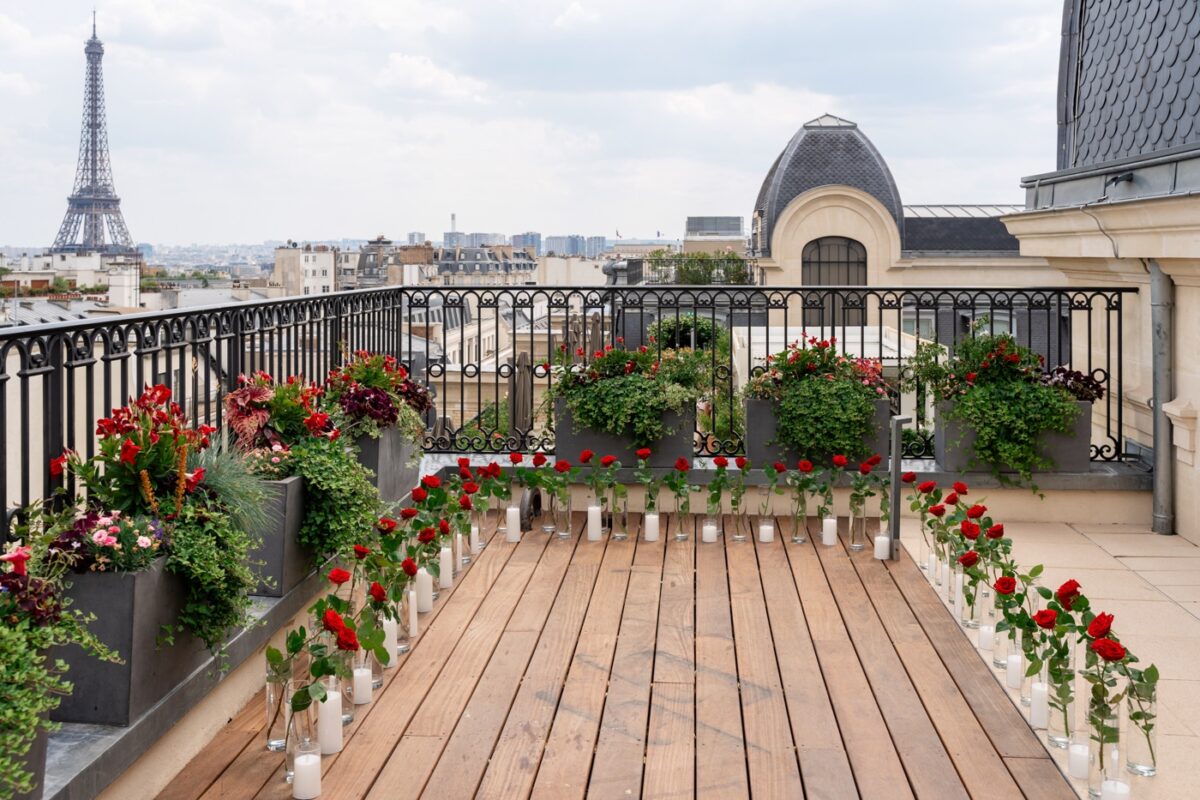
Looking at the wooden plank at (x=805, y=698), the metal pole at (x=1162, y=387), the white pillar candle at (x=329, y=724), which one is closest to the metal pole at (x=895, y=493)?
the wooden plank at (x=805, y=698)

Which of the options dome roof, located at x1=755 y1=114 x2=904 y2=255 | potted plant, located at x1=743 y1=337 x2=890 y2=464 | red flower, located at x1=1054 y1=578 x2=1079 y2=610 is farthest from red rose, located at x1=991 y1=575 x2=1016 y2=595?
dome roof, located at x1=755 y1=114 x2=904 y2=255

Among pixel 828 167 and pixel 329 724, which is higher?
pixel 828 167

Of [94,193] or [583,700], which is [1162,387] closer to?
[583,700]

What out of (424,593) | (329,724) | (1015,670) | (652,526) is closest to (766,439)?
(652,526)

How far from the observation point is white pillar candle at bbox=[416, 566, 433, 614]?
4762mm

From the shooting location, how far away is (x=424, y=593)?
15.7ft

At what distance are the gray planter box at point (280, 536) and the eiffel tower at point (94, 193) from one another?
296 feet

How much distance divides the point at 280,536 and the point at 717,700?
1709 millimetres

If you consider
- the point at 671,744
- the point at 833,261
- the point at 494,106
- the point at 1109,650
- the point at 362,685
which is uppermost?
the point at 494,106

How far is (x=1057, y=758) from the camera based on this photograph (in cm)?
331

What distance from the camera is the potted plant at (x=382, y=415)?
5.25m

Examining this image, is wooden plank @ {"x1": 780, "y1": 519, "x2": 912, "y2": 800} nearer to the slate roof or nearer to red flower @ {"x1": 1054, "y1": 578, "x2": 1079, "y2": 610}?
red flower @ {"x1": 1054, "y1": 578, "x2": 1079, "y2": 610}

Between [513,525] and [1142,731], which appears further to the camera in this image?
[513,525]

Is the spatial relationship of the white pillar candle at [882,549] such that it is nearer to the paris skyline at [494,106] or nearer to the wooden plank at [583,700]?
the wooden plank at [583,700]
